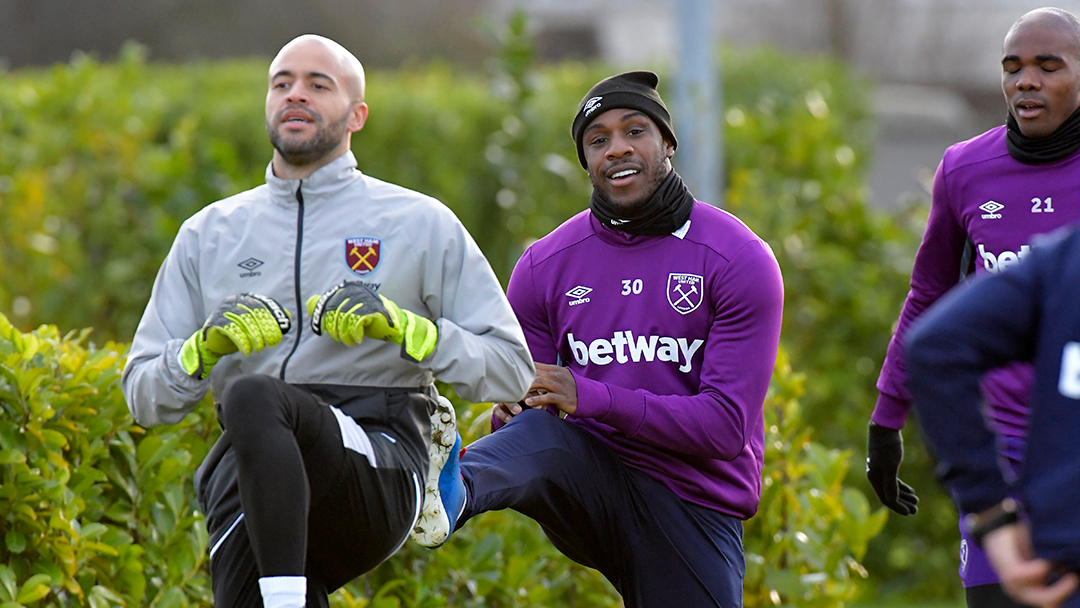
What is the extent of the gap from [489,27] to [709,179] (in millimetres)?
1442

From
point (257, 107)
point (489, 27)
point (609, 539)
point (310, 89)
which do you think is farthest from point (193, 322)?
point (257, 107)

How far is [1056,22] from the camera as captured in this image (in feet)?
12.2

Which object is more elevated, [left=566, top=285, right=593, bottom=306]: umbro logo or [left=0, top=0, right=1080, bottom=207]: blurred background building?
[left=566, top=285, right=593, bottom=306]: umbro logo

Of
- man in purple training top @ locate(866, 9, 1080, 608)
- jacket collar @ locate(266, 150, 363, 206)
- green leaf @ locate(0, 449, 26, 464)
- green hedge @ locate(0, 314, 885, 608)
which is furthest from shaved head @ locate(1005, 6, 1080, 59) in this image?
green leaf @ locate(0, 449, 26, 464)

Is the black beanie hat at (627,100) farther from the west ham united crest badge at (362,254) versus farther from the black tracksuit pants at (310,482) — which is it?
the black tracksuit pants at (310,482)

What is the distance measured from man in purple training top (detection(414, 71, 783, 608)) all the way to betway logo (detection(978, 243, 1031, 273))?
0.56 meters

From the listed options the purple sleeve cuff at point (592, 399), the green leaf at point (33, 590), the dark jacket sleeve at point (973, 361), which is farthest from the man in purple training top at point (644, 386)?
the dark jacket sleeve at point (973, 361)

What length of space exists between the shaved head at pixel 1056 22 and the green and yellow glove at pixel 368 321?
1797mm

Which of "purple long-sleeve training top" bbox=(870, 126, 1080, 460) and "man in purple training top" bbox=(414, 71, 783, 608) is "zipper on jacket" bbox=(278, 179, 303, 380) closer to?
"man in purple training top" bbox=(414, 71, 783, 608)

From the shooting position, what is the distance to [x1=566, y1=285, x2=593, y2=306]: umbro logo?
13.2 ft

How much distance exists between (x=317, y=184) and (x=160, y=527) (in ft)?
3.71

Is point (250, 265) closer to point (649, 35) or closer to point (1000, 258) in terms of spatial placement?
A: point (1000, 258)

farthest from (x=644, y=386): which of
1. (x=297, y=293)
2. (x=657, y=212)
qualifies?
(x=297, y=293)

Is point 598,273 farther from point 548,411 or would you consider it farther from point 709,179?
point 709,179
